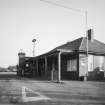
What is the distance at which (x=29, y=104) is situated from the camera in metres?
7.33

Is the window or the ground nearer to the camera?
the ground

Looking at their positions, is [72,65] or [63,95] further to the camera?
[72,65]

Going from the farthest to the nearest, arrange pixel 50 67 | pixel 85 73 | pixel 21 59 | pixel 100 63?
pixel 21 59, pixel 50 67, pixel 100 63, pixel 85 73

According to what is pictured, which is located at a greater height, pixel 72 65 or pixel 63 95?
pixel 72 65

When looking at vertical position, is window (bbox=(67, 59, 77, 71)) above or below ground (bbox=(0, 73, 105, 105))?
above

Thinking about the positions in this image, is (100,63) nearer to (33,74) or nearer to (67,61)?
(67,61)

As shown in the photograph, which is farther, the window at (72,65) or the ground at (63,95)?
the window at (72,65)

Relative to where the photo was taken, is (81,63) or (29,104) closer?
(29,104)

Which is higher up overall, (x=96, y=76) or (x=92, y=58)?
(x=92, y=58)

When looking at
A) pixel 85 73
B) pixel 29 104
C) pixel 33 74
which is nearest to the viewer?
pixel 29 104

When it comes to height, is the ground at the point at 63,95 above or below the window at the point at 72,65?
below

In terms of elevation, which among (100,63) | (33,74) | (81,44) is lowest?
(33,74)

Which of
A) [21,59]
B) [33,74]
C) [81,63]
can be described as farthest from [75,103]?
[21,59]

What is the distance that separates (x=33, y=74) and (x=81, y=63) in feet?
45.9
